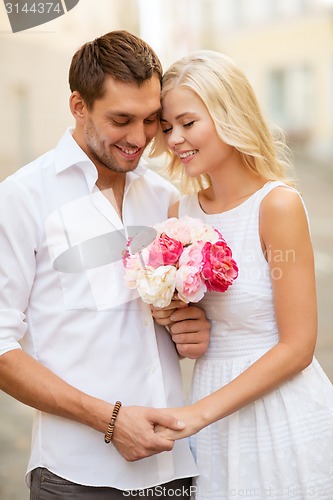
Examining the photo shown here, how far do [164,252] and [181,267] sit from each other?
7 cm

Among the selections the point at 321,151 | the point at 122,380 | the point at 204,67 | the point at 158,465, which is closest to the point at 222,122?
the point at 204,67

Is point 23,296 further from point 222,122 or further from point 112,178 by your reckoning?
point 222,122

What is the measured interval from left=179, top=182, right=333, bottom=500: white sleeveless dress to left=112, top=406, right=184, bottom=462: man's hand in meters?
0.24

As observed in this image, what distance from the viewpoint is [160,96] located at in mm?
2553

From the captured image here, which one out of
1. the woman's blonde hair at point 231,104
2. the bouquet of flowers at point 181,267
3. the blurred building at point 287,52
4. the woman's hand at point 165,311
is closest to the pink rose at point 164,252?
the bouquet of flowers at point 181,267

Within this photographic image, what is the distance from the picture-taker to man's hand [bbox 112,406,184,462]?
2.27 metres

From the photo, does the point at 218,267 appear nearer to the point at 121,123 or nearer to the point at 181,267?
the point at 181,267

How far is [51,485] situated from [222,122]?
1.27 m

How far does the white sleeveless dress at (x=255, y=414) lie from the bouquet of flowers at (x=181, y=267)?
0.13 m

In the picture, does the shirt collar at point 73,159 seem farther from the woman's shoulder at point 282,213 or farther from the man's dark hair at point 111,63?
the woman's shoulder at point 282,213

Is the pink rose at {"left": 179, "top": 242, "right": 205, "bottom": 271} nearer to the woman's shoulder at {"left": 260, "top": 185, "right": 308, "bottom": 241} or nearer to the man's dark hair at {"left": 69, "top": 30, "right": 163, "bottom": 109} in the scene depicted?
the woman's shoulder at {"left": 260, "top": 185, "right": 308, "bottom": 241}

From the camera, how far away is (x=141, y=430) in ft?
7.47

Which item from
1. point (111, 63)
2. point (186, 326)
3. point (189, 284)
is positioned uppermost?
point (111, 63)

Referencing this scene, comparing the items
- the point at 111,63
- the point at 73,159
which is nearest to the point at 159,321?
the point at 73,159
